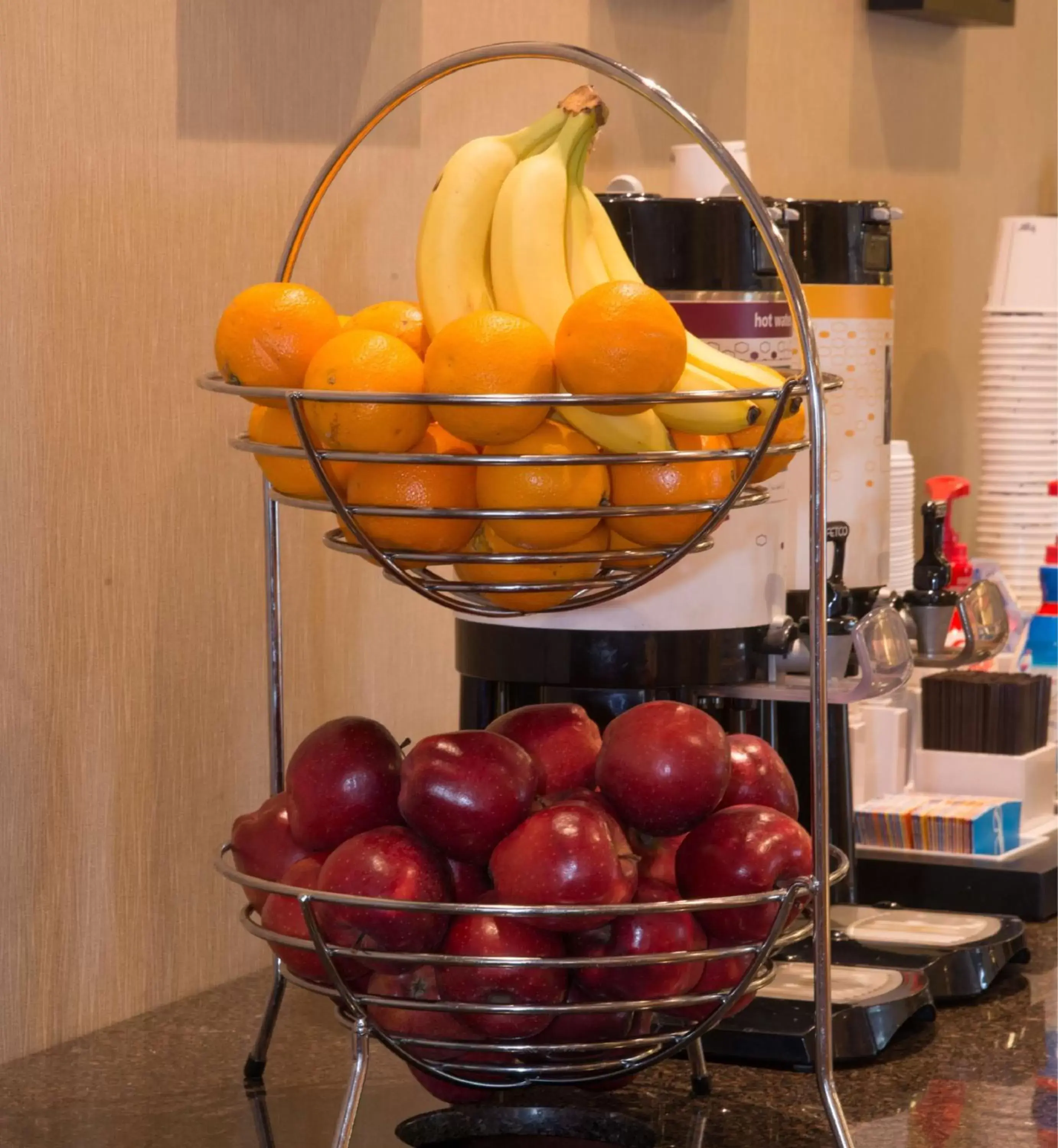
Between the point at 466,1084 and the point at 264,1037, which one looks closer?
the point at 466,1084

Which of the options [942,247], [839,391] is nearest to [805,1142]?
[839,391]

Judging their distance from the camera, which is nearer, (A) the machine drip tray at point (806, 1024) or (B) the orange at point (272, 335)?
(B) the orange at point (272, 335)

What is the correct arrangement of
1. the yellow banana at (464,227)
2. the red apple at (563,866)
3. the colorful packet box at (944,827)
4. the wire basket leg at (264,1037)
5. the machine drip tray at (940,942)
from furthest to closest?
the colorful packet box at (944,827) < the machine drip tray at (940,942) < the wire basket leg at (264,1037) < the yellow banana at (464,227) < the red apple at (563,866)

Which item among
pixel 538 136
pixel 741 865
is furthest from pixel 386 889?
pixel 538 136

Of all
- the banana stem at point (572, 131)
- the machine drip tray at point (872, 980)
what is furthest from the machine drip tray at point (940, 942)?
the banana stem at point (572, 131)

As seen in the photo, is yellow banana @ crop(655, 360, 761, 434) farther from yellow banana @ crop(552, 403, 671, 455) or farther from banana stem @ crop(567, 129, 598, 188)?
banana stem @ crop(567, 129, 598, 188)

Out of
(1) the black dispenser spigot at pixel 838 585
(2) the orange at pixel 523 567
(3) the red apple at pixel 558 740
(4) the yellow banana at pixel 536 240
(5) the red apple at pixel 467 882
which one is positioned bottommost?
(5) the red apple at pixel 467 882

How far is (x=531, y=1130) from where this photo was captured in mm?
782

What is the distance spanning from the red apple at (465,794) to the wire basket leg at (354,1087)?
0.08m

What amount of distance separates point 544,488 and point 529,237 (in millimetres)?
130

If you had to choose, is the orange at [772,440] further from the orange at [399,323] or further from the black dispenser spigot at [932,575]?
the black dispenser spigot at [932,575]

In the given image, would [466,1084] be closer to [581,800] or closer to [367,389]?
[581,800]

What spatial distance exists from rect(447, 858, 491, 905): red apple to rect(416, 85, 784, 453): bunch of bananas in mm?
187

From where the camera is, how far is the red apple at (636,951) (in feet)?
2.20
